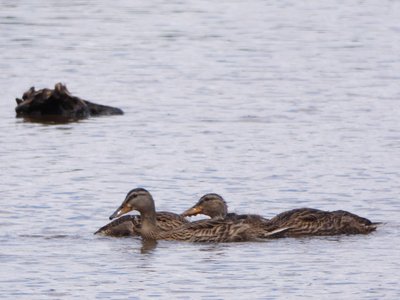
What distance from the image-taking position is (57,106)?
2389 centimetres

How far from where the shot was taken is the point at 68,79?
2692cm

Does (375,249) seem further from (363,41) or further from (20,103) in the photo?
(363,41)

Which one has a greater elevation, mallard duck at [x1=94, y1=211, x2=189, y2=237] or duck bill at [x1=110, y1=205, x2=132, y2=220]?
duck bill at [x1=110, y1=205, x2=132, y2=220]

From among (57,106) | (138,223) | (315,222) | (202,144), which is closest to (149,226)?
(138,223)

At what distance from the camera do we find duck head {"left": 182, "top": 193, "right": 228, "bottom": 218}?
54.5 ft

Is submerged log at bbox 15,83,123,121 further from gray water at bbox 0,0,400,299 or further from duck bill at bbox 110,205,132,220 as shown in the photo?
duck bill at bbox 110,205,132,220

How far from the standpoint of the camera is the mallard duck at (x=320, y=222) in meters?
16.0

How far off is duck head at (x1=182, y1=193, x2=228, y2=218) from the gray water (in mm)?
555

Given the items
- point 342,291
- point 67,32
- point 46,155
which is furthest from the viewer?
point 67,32

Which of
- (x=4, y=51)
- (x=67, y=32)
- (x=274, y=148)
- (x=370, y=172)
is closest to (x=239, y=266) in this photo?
(x=370, y=172)

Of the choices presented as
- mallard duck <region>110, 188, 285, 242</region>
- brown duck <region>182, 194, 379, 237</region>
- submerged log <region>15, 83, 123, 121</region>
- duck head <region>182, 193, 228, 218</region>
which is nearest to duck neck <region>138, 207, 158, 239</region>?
mallard duck <region>110, 188, 285, 242</region>

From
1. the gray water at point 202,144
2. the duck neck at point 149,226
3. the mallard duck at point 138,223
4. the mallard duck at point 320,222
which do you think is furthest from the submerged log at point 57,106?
the mallard duck at point 320,222

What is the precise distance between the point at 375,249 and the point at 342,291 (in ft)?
6.20

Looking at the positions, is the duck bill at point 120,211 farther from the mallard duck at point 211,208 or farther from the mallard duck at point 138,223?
the mallard duck at point 211,208
